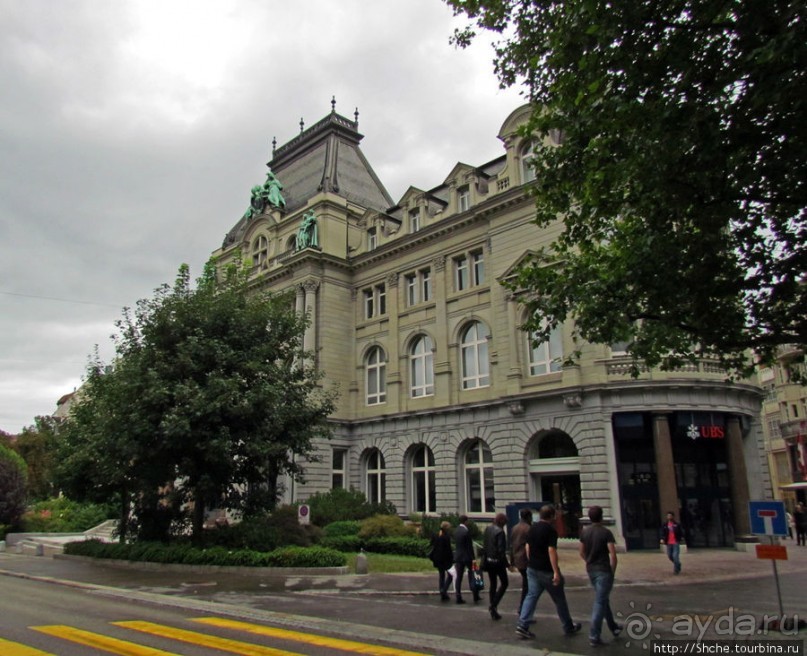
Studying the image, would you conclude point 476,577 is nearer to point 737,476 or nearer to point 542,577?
point 542,577

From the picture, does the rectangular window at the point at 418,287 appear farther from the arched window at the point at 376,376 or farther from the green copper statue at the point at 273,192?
the green copper statue at the point at 273,192

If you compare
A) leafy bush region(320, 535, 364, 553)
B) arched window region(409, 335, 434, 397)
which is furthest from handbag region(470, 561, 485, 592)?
arched window region(409, 335, 434, 397)

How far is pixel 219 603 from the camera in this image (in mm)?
13961

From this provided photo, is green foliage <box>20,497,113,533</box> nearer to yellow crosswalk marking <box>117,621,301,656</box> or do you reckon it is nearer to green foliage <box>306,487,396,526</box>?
green foliage <box>306,487,396,526</box>

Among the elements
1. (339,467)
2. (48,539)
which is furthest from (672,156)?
(48,539)

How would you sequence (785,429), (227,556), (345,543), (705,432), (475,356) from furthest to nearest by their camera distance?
(785,429), (475,356), (705,432), (345,543), (227,556)

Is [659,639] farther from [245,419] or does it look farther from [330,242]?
[330,242]

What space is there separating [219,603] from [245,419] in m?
8.88

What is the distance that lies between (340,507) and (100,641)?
22.0 m

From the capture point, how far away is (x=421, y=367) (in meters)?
36.1

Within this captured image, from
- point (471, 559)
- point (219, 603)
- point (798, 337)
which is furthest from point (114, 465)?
point (798, 337)

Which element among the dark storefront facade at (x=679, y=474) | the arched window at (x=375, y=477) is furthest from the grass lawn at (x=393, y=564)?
the arched window at (x=375, y=477)

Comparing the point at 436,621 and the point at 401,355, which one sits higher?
the point at 401,355

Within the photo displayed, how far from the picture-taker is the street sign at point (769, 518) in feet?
35.6
